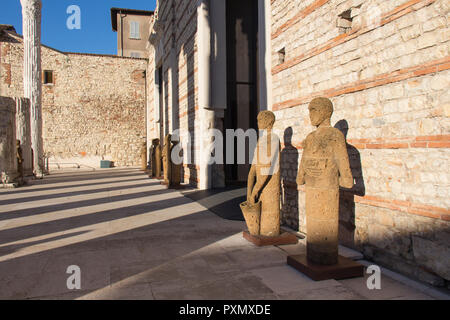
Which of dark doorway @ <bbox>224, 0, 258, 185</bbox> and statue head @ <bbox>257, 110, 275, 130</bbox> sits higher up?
dark doorway @ <bbox>224, 0, 258, 185</bbox>

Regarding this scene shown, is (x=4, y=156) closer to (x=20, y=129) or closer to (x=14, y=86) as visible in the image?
(x=20, y=129)

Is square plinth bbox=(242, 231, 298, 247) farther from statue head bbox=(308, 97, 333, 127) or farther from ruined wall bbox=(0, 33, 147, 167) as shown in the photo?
ruined wall bbox=(0, 33, 147, 167)

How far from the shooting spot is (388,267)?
316 centimetres

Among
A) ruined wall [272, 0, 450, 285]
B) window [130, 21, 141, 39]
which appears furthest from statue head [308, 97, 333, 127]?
window [130, 21, 141, 39]

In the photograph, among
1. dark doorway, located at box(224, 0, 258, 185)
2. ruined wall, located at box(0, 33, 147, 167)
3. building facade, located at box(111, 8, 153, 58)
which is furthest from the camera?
building facade, located at box(111, 8, 153, 58)

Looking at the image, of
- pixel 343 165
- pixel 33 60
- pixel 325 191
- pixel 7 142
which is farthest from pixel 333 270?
pixel 33 60

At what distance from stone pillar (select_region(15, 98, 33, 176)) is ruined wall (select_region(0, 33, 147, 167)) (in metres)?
7.45

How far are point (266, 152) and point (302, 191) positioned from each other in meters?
0.93

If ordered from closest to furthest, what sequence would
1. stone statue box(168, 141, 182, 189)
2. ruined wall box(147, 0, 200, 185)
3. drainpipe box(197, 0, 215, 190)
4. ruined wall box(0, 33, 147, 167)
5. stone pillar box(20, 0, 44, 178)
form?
1. drainpipe box(197, 0, 215, 190)
2. stone statue box(168, 141, 182, 189)
3. ruined wall box(147, 0, 200, 185)
4. stone pillar box(20, 0, 44, 178)
5. ruined wall box(0, 33, 147, 167)

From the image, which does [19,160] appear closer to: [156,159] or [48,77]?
[156,159]

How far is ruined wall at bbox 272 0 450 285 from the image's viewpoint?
271 cm

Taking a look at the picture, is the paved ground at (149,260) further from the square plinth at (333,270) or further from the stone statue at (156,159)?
the stone statue at (156,159)

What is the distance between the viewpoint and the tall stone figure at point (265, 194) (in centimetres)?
398

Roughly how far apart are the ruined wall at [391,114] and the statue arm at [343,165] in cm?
46
